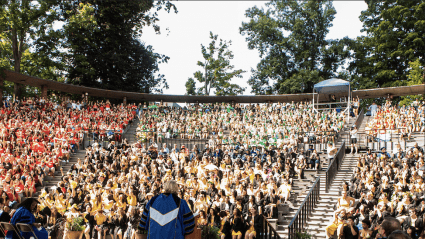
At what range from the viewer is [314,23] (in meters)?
40.6

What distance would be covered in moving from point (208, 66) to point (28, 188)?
31.1 metres

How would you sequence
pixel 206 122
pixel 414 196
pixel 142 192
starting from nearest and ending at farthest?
pixel 414 196 < pixel 142 192 < pixel 206 122

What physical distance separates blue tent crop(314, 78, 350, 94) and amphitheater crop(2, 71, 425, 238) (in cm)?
166

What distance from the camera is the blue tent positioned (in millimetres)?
22212

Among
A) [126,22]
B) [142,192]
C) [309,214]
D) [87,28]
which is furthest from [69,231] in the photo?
[126,22]

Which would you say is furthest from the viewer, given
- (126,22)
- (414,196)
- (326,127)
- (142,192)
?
(126,22)

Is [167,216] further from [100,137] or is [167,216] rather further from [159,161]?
[100,137]

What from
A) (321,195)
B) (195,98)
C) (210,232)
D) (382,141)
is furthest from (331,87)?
(210,232)

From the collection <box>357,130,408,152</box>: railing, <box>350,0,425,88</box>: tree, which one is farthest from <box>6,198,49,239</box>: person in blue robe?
<box>350,0,425,88</box>: tree

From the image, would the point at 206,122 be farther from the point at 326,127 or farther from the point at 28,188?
the point at 28,188

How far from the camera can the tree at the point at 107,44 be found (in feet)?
107

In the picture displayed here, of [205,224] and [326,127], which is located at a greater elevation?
[326,127]

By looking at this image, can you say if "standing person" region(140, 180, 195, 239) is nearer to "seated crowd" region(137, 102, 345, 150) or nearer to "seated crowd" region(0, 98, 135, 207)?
"seated crowd" region(0, 98, 135, 207)

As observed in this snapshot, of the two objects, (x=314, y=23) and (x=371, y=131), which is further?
(x=314, y=23)
